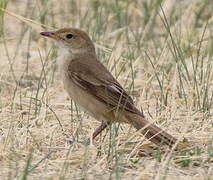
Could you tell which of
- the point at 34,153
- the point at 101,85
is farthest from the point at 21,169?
the point at 101,85

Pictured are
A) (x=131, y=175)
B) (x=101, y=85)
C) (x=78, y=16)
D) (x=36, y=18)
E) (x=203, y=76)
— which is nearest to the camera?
(x=131, y=175)

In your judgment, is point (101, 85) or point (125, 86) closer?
point (101, 85)

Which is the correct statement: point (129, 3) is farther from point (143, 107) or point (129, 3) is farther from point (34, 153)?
point (34, 153)

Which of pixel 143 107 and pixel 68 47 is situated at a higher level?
pixel 68 47

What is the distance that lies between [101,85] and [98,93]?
0.28 ft

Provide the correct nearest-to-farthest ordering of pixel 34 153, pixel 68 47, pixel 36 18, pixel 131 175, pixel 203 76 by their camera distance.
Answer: pixel 131 175 → pixel 34 153 → pixel 68 47 → pixel 203 76 → pixel 36 18

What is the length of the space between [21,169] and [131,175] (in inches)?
35.0

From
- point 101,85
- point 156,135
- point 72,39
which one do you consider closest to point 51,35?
point 72,39

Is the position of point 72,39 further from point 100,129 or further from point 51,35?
point 100,129

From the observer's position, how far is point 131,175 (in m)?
6.61

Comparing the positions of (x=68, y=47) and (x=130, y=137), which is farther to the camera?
(x=68, y=47)

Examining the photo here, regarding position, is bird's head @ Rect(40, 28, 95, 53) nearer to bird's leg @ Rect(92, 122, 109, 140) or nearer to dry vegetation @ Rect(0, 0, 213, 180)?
dry vegetation @ Rect(0, 0, 213, 180)

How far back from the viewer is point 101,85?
7.95 meters

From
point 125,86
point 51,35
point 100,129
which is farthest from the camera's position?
point 125,86
